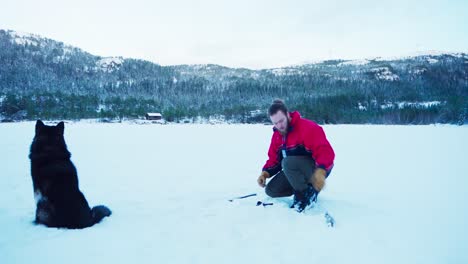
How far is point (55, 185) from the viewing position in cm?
270

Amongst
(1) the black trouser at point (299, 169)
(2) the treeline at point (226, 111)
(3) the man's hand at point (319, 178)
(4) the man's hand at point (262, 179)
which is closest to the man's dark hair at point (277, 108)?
(1) the black trouser at point (299, 169)

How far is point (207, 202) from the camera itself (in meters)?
3.89

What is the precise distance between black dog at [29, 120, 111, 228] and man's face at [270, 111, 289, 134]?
212cm

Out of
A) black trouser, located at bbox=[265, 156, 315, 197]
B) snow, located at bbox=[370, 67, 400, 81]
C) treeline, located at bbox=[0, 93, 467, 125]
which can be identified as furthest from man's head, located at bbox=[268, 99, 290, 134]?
snow, located at bbox=[370, 67, 400, 81]

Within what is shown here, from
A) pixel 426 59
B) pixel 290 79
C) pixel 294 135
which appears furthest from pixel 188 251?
pixel 426 59

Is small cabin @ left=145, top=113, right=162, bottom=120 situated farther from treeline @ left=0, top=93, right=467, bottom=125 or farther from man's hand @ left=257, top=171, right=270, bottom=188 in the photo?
man's hand @ left=257, top=171, right=270, bottom=188

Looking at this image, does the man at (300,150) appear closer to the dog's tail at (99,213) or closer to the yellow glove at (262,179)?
the yellow glove at (262,179)

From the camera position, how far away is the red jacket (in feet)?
10.4

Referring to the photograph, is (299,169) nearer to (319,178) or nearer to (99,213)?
(319,178)

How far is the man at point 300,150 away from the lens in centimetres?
321

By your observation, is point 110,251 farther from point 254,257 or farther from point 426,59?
point 426,59

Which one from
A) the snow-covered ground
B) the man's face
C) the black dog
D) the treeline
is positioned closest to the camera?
the snow-covered ground

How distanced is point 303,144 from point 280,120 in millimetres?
400

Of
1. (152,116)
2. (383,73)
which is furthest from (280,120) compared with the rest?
(383,73)
